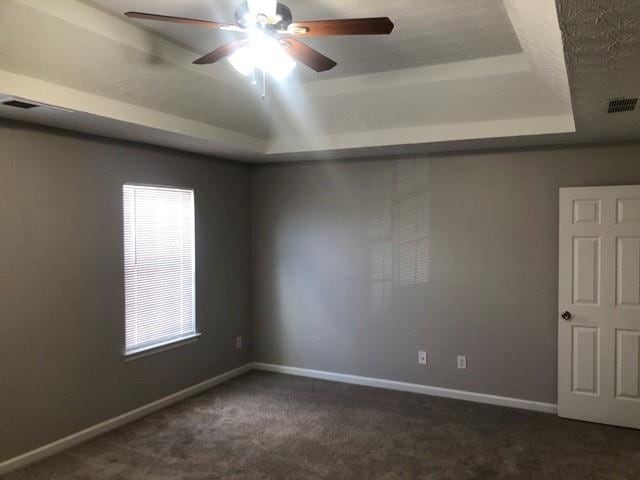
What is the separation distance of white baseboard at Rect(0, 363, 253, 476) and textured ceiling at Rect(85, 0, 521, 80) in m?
2.91

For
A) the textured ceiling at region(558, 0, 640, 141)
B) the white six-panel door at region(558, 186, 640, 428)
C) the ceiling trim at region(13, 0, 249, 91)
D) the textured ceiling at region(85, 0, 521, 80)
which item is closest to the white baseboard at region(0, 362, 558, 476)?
the white six-panel door at region(558, 186, 640, 428)

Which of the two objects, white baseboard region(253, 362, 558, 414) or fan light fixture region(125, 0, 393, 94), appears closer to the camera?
fan light fixture region(125, 0, 393, 94)

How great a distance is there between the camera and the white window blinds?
420 centimetres

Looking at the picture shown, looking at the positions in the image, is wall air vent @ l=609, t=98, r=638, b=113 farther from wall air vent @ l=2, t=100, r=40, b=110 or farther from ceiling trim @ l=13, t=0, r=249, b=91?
wall air vent @ l=2, t=100, r=40, b=110

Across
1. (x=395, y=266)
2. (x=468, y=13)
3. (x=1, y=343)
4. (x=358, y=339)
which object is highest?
(x=468, y=13)

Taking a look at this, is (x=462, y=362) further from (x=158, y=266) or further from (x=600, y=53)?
(x=600, y=53)

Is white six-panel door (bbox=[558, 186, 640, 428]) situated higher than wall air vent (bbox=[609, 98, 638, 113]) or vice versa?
wall air vent (bbox=[609, 98, 638, 113])

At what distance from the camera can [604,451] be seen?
3.60 meters

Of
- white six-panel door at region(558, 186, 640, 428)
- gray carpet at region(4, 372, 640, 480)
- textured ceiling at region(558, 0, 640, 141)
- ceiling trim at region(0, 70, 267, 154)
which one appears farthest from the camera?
white six-panel door at region(558, 186, 640, 428)

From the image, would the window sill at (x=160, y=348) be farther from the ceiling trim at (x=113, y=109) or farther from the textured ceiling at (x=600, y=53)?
the textured ceiling at (x=600, y=53)

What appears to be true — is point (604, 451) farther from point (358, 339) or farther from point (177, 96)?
point (177, 96)

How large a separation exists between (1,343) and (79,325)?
0.56m

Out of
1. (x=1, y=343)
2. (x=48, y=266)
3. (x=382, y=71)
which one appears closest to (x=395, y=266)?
(x=382, y=71)

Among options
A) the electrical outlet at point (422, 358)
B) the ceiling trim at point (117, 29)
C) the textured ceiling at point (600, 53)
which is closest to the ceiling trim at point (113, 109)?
the ceiling trim at point (117, 29)
